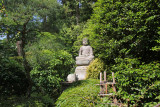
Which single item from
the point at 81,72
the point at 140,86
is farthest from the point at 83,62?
the point at 140,86

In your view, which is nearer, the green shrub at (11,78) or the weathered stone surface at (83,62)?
the green shrub at (11,78)

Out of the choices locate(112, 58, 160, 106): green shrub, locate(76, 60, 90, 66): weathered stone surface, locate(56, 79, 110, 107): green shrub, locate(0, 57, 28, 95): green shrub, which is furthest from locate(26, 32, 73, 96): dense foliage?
locate(112, 58, 160, 106): green shrub

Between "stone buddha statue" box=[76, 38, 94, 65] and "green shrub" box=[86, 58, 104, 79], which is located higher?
"stone buddha statue" box=[76, 38, 94, 65]

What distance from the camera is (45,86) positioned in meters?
5.03

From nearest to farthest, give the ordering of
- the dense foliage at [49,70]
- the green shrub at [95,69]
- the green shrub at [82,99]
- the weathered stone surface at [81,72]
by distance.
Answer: the green shrub at [82,99] < the dense foliage at [49,70] < the green shrub at [95,69] < the weathered stone surface at [81,72]

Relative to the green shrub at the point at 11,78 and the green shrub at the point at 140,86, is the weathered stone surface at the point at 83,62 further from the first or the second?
the green shrub at the point at 140,86

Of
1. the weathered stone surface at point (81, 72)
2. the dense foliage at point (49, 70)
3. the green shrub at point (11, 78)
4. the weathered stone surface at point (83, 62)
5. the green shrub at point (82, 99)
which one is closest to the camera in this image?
the green shrub at point (82, 99)

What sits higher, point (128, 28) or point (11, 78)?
point (128, 28)

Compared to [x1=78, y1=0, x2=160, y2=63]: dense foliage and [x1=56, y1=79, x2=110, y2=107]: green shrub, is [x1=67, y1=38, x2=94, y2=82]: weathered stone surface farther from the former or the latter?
[x1=56, y1=79, x2=110, y2=107]: green shrub

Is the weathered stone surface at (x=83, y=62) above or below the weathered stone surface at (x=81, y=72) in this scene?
above

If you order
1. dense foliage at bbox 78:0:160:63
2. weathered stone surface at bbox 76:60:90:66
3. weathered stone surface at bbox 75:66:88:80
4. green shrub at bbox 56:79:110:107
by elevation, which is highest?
dense foliage at bbox 78:0:160:63

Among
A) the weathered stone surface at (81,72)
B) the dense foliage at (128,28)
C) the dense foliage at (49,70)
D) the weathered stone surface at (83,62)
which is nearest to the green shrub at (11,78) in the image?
the dense foliage at (49,70)

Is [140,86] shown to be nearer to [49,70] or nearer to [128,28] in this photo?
[128,28]

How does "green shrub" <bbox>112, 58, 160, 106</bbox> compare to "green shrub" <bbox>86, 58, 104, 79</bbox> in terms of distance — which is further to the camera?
"green shrub" <bbox>86, 58, 104, 79</bbox>
